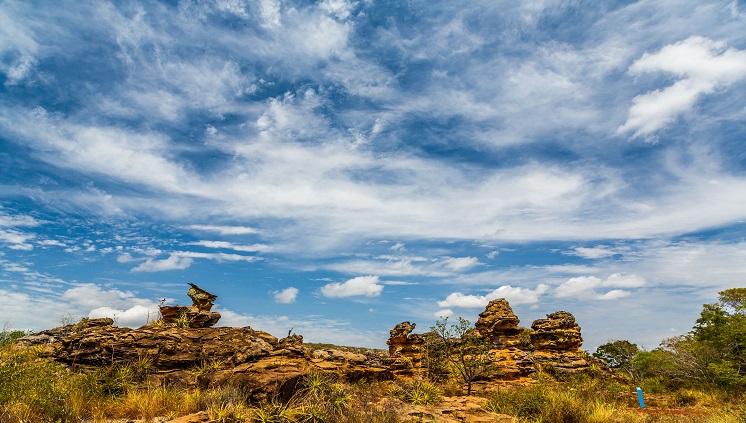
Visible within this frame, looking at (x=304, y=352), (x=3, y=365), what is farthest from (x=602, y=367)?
(x=3, y=365)

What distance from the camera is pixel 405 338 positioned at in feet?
122

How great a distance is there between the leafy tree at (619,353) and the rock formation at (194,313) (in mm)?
43312

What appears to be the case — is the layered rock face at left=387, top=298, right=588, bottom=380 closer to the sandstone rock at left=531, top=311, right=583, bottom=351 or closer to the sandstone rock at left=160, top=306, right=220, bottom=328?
the sandstone rock at left=531, top=311, right=583, bottom=351

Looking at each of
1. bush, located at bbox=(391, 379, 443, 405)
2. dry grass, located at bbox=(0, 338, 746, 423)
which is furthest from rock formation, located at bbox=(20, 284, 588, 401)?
bush, located at bbox=(391, 379, 443, 405)

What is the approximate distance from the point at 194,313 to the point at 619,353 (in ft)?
166

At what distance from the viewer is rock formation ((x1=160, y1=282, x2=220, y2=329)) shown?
72.1 ft

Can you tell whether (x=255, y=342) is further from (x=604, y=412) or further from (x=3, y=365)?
(x=604, y=412)

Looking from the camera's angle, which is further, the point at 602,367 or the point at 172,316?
the point at 602,367

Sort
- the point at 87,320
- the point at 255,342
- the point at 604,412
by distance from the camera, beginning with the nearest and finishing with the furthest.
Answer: the point at 604,412 < the point at 255,342 < the point at 87,320

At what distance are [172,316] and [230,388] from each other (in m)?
13.6

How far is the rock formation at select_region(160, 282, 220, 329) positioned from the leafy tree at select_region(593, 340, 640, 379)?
43312 millimetres

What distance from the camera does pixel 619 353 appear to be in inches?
1917

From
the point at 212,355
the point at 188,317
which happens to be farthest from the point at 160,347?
the point at 188,317

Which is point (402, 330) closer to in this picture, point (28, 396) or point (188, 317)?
point (188, 317)
